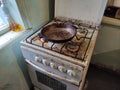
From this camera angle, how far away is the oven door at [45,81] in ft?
2.74

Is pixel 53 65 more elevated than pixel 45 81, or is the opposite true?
pixel 53 65

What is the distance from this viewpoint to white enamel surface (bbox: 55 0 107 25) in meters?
0.93

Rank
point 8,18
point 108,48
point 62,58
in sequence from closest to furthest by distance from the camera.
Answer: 1. point 62,58
2. point 8,18
3. point 108,48

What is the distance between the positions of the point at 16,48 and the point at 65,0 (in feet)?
2.04

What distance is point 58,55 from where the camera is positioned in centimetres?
70

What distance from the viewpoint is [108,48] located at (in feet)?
4.39

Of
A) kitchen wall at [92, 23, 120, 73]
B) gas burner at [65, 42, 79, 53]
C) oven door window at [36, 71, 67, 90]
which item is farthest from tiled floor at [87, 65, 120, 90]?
gas burner at [65, 42, 79, 53]

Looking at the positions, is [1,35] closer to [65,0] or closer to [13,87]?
[13,87]

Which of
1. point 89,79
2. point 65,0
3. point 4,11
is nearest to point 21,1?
point 4,11

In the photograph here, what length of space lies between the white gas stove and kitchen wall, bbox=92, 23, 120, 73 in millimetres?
362

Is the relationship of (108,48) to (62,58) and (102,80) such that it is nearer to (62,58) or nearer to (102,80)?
(102,80)

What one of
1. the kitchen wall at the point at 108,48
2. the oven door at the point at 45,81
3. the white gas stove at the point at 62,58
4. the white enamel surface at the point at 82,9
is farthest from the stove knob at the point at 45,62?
the kitchen wall at the point at 108,48

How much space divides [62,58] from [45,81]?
1.32 feet

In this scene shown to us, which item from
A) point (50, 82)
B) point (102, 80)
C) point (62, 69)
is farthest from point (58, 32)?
point (102, 80)
